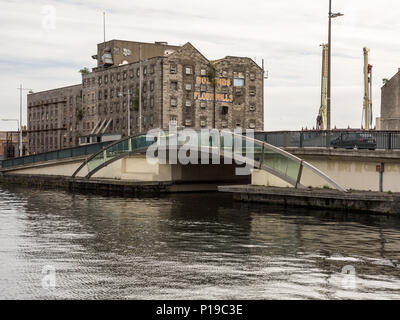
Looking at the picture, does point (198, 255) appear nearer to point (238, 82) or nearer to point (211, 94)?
point (211, 94)

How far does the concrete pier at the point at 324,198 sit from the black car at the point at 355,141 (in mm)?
2717

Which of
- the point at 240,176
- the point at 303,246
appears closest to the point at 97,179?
the point at 240,176

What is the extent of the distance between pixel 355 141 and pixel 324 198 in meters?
3.82

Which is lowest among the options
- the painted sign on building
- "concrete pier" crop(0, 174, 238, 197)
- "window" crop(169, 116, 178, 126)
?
"concrete pier" crop(0, 174, 238, 197)

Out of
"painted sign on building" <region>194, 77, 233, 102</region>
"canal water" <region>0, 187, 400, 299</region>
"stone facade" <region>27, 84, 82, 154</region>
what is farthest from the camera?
"stone facade" <region>27, 84, 82, 154</region>

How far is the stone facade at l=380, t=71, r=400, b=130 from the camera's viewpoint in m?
59.6

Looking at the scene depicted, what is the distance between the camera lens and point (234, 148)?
114ft

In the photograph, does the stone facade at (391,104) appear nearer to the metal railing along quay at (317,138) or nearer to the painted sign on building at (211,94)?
the metal railing along quay at (317,138)

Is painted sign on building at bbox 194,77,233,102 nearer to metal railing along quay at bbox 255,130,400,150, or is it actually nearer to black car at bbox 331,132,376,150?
metal railing along quay at bbox 255,130,400,150

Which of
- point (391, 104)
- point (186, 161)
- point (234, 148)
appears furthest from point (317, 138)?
→ point (391, 104)

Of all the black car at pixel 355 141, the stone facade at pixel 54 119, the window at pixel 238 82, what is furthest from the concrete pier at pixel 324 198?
the stone facade at pixel 54 119

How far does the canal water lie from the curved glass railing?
292 cm

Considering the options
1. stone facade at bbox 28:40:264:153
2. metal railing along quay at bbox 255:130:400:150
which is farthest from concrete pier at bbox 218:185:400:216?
stone facade at bbox 28:40:264:153
